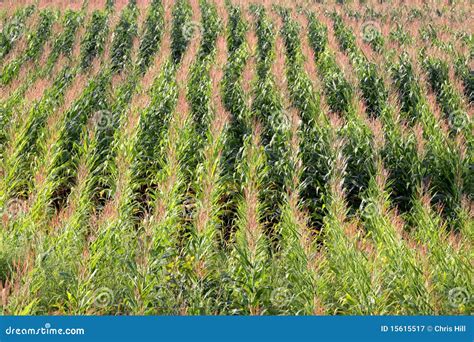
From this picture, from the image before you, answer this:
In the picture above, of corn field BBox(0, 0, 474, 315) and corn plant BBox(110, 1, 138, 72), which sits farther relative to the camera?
corn plant BBox(110, 1, 138, 72)

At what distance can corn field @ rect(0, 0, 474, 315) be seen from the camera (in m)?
4.18

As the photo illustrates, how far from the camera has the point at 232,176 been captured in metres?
6.26

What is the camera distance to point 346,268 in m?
4.42

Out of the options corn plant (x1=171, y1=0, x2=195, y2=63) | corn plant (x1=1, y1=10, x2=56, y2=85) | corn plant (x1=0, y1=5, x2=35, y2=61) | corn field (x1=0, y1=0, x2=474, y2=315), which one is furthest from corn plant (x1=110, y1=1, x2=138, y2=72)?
corn plant (x1=0, y1=5, x2=35, y2=61)

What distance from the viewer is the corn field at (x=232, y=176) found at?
4180 mm

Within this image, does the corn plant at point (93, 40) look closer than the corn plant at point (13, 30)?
Yes

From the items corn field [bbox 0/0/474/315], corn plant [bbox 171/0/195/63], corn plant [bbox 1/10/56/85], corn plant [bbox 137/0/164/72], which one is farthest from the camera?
corn plant [bbox 171/0/195/63]

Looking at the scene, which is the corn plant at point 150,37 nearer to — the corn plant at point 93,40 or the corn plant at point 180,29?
the corn plant at point 180,29

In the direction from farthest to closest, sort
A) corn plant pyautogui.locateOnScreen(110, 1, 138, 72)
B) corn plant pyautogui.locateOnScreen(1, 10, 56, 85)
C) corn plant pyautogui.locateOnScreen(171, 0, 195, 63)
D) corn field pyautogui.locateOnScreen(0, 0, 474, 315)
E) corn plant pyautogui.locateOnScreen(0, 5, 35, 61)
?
1. corn plant pyautogui.locateOnScreen(171, 0, 195, 63)
2. corn plant pyautogui.locateOnScreen(0, 5, 35, 61)
3. corn plant pyautogui.locateOnScreen(110, 1, 138, 72)
4. corn plant pyautogui.locateOnScreen(1, 10, 56, 85)
5. corn field pyautogui.locateOnScreen(0, 0, 474, 315)

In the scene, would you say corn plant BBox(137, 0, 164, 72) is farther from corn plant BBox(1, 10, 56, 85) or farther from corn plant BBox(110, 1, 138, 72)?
corn plant BBox(1, 10, 56, 85)

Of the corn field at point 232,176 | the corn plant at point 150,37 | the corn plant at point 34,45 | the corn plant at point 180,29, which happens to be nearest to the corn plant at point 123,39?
the corn field at point 232,176

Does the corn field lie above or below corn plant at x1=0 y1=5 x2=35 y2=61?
below

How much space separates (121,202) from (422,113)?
462 cm

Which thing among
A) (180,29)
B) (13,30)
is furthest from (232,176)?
(13,30)
